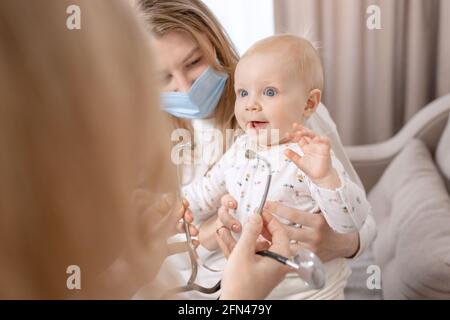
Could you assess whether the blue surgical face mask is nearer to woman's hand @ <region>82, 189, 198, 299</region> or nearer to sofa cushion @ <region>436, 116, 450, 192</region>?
woman's hand @ <region>82, 189, 198, 299</region>

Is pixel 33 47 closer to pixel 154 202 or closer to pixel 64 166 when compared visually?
pixel 64 166

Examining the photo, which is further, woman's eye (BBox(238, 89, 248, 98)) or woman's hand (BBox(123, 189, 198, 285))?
woman's eye (BBox(238, 89, 248, 98))

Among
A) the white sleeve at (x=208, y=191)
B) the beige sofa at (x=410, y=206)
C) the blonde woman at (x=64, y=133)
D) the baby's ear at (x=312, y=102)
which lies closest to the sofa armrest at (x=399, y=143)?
the beige sofa at (x=410, y=206)

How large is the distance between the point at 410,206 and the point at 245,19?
40 cm

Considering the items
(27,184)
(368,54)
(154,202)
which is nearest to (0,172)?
(27,184)

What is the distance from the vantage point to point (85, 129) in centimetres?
54

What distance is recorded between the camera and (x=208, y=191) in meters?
0.85

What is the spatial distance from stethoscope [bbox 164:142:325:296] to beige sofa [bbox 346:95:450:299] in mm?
138

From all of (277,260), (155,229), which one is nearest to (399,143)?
(277,260)

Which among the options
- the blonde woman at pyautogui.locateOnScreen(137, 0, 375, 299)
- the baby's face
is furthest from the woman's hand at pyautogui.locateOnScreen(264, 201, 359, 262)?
the baby's face

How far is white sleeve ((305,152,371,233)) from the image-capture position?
29.9 inches

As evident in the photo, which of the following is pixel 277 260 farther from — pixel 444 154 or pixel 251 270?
pixel 444 154

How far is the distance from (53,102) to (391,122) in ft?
1.81
